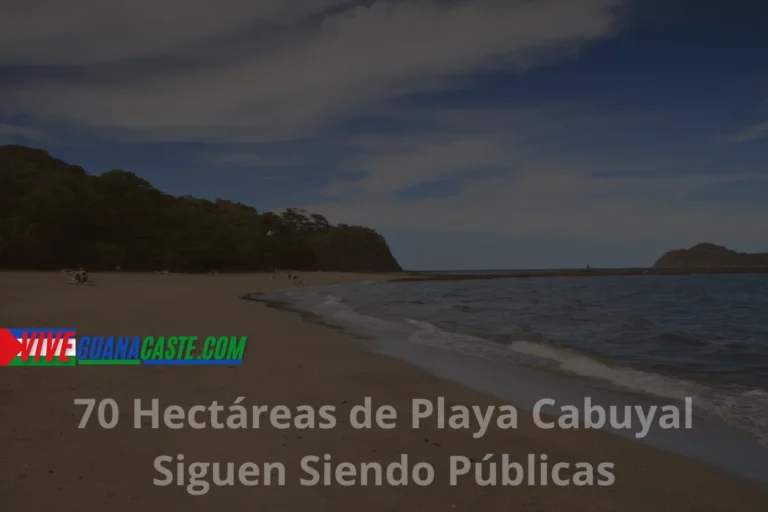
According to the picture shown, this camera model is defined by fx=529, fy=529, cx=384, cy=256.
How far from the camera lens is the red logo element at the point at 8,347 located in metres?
8.13

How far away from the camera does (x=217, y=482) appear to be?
4.18 m

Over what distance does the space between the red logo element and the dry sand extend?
1.10 m

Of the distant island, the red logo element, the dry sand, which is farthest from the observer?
the distant island

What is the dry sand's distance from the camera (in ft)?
12.8

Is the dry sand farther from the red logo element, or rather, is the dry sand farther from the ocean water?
the ocean water

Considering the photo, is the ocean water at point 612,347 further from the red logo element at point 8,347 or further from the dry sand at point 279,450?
the red logo element at point 8,347

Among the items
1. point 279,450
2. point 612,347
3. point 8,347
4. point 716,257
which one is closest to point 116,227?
point 8,347

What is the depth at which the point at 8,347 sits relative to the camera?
9.15 meters

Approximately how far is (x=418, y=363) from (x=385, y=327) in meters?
5.97

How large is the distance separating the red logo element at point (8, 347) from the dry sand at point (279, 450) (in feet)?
3.61

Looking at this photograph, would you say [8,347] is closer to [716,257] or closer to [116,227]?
[116,227]

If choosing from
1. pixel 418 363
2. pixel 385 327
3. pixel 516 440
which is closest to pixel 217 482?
pixel 516 440

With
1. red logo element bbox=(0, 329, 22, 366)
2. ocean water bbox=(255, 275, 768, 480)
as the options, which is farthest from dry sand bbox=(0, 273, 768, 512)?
ocean water bbox=(255, 275, 768, 480)

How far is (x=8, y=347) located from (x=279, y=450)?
7.01 metres
